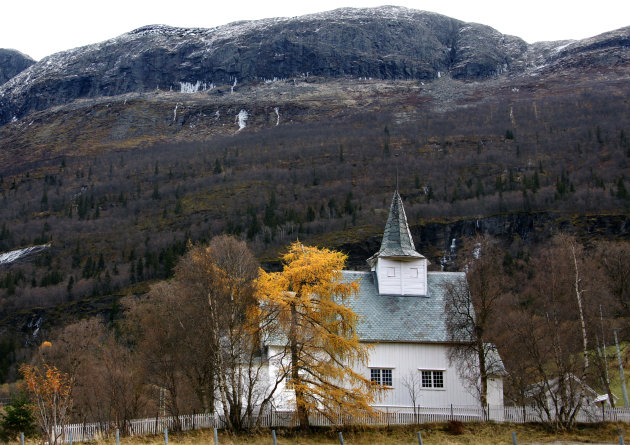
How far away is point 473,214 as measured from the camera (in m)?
171

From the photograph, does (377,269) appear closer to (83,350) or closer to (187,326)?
(187,326)

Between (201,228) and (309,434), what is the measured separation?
157 meters

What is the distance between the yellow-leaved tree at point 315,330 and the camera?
121 feet

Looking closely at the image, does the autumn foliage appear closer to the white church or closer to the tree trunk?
the tree trunk

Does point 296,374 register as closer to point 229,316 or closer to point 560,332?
point 229,316

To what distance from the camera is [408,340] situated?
153 feet

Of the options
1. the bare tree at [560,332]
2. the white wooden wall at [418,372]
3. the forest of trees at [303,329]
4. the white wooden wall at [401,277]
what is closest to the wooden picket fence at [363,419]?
the forest of trees at [303,329]

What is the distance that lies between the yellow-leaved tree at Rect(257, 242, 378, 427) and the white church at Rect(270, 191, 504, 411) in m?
5.58

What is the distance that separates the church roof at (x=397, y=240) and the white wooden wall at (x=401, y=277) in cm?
62

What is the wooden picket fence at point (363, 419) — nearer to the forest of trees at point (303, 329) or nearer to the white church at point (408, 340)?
the forest of trees at point (303, 329)

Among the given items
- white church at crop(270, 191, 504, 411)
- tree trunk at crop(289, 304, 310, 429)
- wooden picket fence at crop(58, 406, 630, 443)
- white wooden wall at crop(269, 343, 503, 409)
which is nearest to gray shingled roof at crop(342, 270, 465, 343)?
white church at crop(270, 191, 504, 411)

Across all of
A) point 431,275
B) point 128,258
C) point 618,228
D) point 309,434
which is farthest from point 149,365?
Result: point 128,258

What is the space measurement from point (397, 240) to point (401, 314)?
6.77m

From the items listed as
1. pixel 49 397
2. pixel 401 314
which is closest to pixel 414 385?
pixel 401 314
